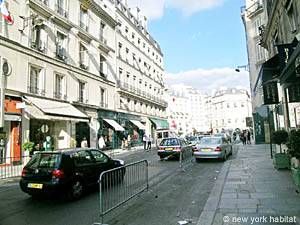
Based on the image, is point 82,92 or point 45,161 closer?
point 45,161

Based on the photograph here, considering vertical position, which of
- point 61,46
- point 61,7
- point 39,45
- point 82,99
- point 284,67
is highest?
point 61,7

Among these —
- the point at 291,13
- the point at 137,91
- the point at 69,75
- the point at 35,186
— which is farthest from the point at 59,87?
Result: the point at 137,91

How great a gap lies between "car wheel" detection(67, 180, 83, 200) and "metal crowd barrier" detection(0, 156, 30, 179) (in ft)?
21.1

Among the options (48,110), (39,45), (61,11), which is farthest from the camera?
(61,11)

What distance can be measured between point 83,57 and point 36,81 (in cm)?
746

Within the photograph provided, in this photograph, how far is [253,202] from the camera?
22.8 feet

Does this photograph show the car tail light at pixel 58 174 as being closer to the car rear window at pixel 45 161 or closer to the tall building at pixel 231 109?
the car rear window at pixel 45 161

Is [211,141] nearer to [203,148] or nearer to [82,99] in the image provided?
[203,148]

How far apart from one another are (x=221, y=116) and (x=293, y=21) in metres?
102

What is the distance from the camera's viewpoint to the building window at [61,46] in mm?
23516

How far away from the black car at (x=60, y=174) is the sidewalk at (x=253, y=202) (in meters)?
2.69

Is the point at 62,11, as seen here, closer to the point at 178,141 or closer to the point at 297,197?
the point at 178,141

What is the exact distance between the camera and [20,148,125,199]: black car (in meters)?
7.98

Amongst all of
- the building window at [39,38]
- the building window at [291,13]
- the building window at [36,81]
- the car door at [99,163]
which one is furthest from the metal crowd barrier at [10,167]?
the building window at [291,13]
